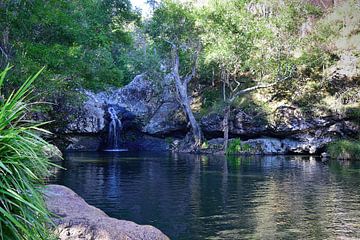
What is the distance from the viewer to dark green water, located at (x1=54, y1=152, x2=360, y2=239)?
13.0m

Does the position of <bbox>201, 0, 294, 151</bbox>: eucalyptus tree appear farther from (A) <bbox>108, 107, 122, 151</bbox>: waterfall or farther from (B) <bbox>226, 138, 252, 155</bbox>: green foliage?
(A) <bbox>108, 107, 122, 151</bbox>: waterfall

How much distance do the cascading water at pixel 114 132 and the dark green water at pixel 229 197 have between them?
15475mm

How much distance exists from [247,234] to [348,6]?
113ft

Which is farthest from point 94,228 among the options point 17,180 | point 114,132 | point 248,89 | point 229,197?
point 114,132

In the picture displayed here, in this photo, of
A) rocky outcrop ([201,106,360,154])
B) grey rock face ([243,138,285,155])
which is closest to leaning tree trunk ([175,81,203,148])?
rocky outcrop ([201,106,360,154])

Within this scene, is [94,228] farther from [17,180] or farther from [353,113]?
[353,113]

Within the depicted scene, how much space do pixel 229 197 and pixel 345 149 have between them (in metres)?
20.3

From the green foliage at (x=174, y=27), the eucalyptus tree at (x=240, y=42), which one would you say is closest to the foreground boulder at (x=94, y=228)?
the eucalyptus tree at (x=240, y=42)

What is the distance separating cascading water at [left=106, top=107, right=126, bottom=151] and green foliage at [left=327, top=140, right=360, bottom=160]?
20804 mm

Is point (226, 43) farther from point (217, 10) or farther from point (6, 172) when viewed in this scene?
point (6, 172)

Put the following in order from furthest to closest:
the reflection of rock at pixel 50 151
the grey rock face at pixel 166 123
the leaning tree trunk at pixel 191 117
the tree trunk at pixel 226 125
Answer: the grey rock face at pixel 166 123 → the leaning tree trunk at pixel 191 117 → the tree trunk at pixel 226 125 → the reflection of rock at pixel 50 151

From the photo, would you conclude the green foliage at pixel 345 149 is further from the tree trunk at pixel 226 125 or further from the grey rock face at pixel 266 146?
the tree trunk at pixel 226 125

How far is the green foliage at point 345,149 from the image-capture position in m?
34.4

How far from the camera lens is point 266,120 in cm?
4025
